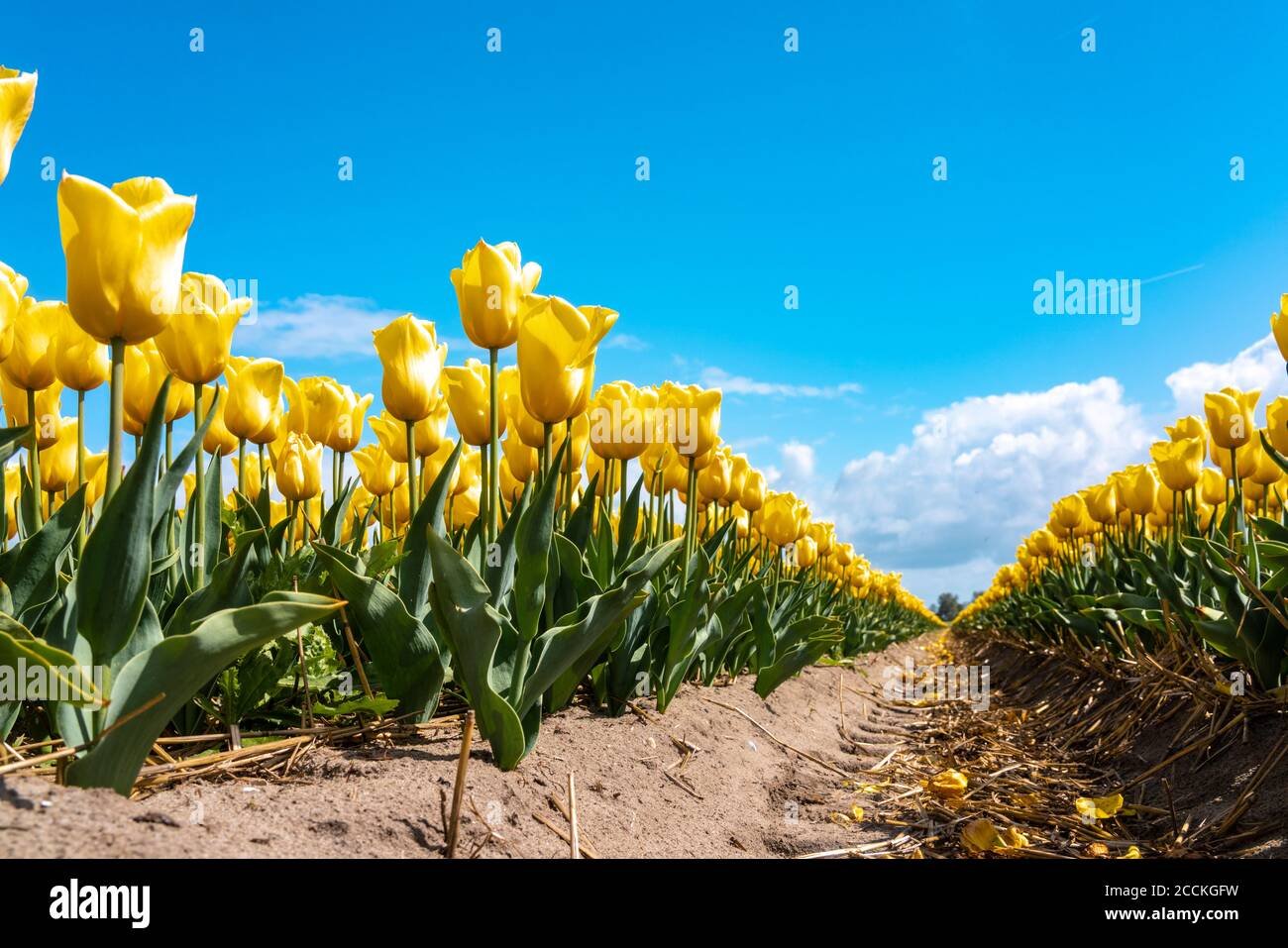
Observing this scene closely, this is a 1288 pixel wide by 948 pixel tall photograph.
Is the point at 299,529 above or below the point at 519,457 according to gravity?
below

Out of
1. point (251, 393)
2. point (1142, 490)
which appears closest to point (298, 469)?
point (251, 393)

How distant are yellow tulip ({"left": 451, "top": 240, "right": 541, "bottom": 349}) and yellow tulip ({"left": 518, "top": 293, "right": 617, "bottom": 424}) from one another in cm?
5

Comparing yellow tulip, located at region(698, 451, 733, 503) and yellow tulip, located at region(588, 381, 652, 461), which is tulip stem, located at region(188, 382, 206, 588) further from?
yellow tulip, located at region(698, 451, 733, 503)

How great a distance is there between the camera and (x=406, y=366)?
237 centimetres

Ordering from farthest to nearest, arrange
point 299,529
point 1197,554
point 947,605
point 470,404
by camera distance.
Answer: point 947,605
point 1197,554
point 299,529
point 470,404

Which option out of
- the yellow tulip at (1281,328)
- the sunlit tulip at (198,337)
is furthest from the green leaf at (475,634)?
the yellow tulip at (1281,328)

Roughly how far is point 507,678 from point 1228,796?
8.02ft

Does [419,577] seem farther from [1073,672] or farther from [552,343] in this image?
[1073,672]

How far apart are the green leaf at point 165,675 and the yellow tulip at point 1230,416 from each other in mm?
4743

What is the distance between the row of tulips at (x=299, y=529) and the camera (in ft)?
4.80

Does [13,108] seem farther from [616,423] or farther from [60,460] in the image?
[616,423]

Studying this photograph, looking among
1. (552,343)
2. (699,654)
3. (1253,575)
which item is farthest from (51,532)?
(1253,575)

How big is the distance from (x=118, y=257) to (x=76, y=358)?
939mm

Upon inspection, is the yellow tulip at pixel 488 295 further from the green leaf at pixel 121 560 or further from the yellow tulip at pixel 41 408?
the yellow tulip at pixel 41 408
